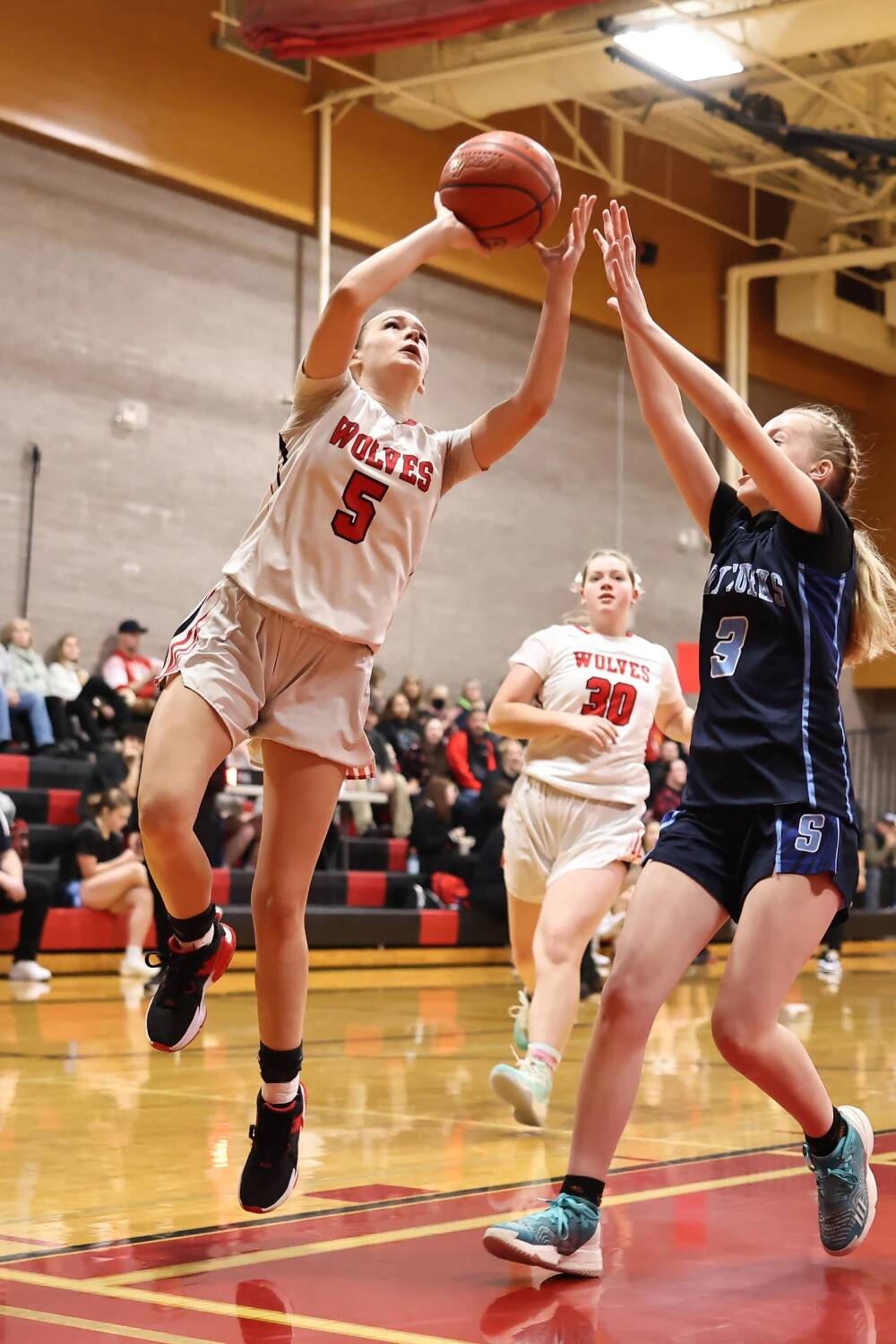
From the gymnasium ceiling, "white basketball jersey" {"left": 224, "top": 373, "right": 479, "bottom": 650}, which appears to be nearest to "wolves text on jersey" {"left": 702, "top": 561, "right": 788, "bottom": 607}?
"white basketball jersey" {"left": 224, "top": 373, "right": 479, "bottom": 650}

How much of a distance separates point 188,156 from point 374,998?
26.4 ft

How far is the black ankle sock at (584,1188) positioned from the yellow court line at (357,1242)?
47cm

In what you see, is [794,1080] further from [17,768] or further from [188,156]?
[188,156]

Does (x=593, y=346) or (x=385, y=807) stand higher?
(x=593, y=346)

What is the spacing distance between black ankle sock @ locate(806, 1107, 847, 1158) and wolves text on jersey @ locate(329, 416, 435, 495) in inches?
64.3

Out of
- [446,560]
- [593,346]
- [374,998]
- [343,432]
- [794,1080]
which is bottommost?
[374,998]

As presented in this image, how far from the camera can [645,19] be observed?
47.9 feet

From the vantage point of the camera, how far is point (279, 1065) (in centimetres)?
387

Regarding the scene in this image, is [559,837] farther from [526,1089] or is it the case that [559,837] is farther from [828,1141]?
[828,1141]

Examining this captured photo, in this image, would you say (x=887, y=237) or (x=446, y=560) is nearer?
(x=446, y=560)

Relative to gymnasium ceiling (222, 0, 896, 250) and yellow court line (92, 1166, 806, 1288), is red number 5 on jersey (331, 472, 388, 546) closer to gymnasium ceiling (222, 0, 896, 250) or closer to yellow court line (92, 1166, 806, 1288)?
yellow court line (92, 1166, 806, 1288)

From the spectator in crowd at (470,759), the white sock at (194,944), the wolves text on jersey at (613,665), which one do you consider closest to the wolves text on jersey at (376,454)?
the white sock at (194,944)

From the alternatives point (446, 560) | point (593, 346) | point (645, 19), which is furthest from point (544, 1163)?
point (593, 346)

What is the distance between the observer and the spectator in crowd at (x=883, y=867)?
63.2ft
